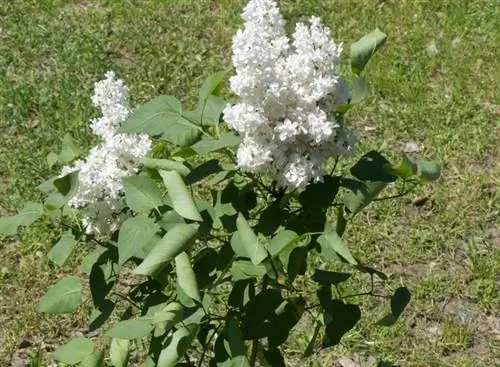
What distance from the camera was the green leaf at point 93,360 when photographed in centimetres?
187

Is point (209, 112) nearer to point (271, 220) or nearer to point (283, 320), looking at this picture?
point (271, 220)

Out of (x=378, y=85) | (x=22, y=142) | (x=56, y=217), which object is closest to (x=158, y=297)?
(x=56, y=217)

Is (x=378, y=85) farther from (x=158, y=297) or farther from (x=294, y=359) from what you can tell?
(x=158, y=297)

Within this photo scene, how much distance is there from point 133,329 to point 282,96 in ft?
1.77

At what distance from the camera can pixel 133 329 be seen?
1737 millimetres

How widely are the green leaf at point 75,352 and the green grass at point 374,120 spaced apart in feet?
4.01

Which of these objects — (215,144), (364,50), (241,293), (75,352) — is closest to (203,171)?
(215,144)

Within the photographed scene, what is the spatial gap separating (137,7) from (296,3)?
94cm

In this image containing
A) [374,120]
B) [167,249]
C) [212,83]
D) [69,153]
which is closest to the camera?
[167,249]

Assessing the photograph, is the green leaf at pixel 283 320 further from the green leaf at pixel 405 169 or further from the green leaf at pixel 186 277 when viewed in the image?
the green leaf at pixel 405 169

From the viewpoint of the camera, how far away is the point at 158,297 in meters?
1.89

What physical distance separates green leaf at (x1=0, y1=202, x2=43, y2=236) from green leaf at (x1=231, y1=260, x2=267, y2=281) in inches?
17.4

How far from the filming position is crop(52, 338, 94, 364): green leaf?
1912 mm

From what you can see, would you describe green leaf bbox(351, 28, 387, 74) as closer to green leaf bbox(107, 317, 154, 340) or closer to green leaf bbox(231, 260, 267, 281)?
green leaf bbox(231, 260, 267, 281)
